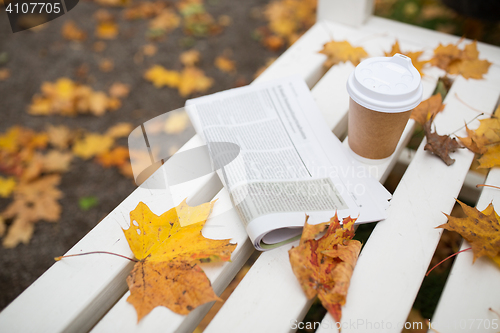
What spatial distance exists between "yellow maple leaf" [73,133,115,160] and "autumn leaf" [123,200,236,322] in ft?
2.76

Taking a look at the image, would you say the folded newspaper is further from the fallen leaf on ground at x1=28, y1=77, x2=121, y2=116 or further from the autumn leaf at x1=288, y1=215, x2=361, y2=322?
the fallen leaf on ground at x1=28, y1=77, x2=121, y2=116

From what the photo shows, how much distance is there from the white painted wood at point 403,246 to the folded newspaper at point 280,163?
0.05 metres

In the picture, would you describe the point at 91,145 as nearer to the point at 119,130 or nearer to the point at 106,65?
the point at 119,130

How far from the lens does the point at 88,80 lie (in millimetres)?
1662

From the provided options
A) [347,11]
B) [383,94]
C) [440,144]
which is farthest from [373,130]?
[347,11]

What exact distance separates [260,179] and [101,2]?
1906mm

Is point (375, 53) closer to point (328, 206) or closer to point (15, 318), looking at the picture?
point (328, 206)

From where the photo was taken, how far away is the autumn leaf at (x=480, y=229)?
24.9 inches

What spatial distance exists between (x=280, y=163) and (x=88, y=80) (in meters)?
1.31

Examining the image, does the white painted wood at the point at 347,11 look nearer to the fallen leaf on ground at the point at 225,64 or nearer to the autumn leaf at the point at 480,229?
the fallen leaf on ground at the point at 225,64

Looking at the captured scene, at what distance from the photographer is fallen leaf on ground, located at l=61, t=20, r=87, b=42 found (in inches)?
73.1

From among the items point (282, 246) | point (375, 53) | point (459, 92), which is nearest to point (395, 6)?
point (375, 53)

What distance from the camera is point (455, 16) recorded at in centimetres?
180

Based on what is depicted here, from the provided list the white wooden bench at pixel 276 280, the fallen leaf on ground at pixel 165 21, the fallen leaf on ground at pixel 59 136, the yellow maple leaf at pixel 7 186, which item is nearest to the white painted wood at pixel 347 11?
the white wooden bench at pixel 276 280
